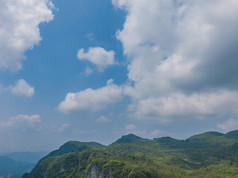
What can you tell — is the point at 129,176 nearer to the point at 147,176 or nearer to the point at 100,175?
the point at 147,176

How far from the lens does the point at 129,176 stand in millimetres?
169125

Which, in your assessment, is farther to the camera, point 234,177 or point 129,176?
point 234,177

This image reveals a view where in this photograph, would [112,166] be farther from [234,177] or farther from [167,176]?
[234,177]

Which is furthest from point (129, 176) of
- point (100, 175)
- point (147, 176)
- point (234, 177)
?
point (234, 177)

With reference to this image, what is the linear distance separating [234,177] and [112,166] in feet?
449

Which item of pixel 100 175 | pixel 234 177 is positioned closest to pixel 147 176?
pixel 100 175

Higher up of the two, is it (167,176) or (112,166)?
(112,166)

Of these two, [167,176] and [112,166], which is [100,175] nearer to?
[112,166]

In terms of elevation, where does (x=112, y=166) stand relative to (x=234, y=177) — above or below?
above

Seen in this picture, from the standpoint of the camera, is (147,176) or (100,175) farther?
(100,175)

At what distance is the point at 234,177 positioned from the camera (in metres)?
198

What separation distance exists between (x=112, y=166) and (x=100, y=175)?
64.2 feet

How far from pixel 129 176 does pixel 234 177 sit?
123 metres

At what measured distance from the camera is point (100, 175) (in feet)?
653
